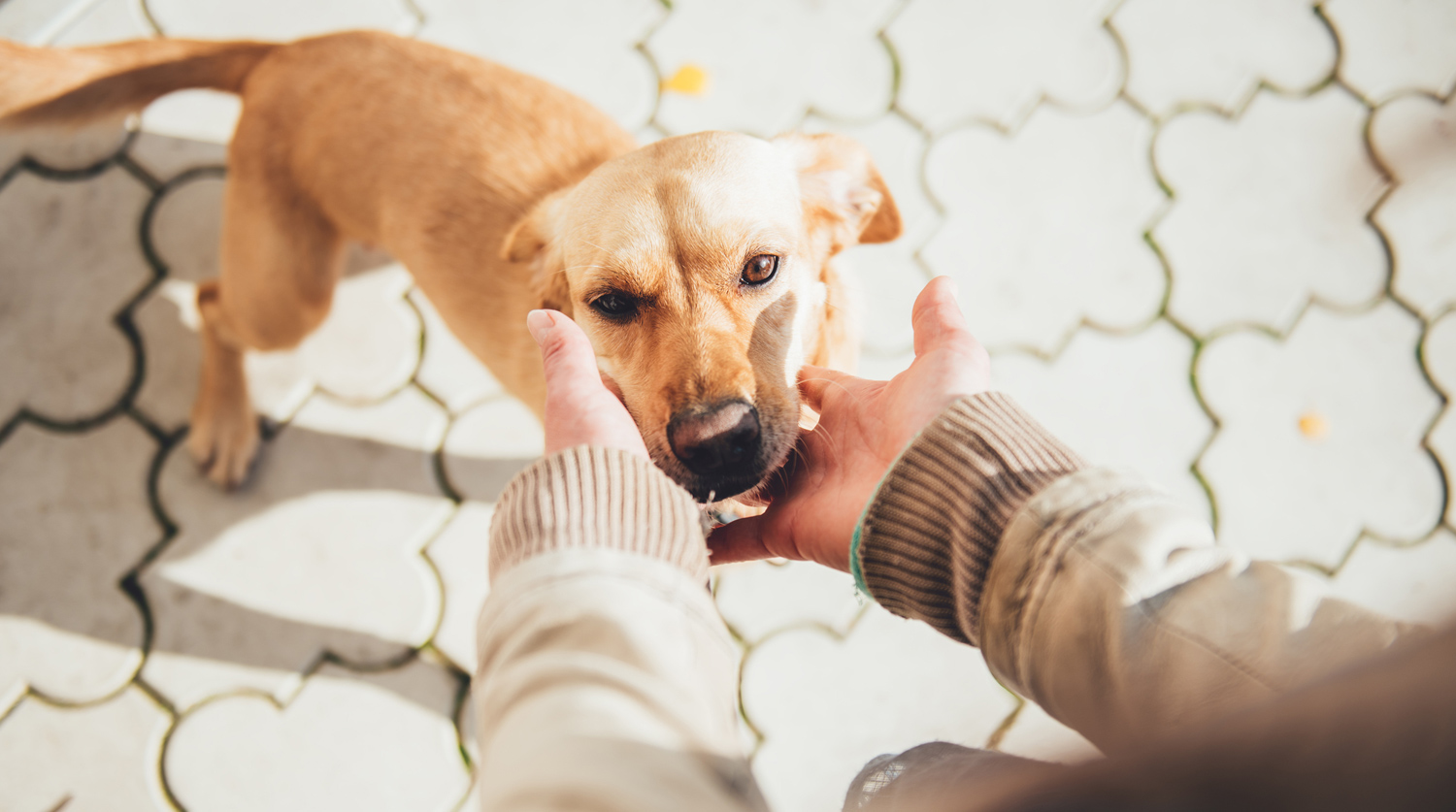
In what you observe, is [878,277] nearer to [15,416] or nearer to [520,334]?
[520,334]

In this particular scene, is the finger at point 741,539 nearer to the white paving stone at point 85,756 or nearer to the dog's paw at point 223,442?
the dog's paw at point 223,442

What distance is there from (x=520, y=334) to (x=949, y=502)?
1.23 meters

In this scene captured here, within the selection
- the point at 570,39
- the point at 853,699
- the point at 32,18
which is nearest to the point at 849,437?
the point at 853,699

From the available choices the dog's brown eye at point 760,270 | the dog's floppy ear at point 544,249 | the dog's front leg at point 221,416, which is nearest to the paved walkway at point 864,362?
the dog's front leg at point 221,416

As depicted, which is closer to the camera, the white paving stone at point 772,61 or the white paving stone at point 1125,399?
the white paving stone at point 1125,399

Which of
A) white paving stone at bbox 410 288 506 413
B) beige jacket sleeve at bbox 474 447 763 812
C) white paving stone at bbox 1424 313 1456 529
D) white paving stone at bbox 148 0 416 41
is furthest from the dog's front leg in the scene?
white paving stone at bbox 1424 313 1456 529

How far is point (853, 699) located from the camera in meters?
2.32

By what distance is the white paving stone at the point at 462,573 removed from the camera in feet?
7.69

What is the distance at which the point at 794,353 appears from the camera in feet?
5.37

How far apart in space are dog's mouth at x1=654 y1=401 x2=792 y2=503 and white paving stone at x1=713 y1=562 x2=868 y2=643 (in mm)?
993

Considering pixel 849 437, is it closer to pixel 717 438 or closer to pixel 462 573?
pixel 717 438

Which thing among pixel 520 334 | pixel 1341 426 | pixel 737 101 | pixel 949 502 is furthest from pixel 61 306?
pixel 1341 426

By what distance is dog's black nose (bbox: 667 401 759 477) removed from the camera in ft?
4.54

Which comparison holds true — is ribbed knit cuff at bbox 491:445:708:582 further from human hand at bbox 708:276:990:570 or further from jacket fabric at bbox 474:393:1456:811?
human hand at bbox 708:276:990:570
